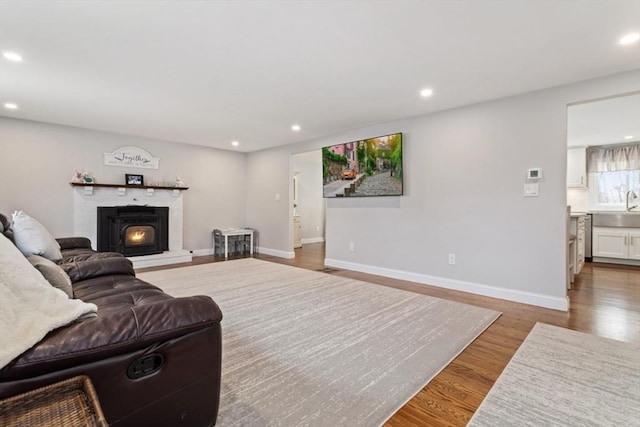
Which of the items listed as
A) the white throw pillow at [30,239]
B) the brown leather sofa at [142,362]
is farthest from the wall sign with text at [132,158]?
the brown leather sofa at [142,362]

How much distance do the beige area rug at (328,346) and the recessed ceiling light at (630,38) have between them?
2.42 meters

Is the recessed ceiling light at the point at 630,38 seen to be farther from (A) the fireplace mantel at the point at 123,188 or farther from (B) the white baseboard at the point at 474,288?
(A) the fireplace mantel at the point at 123,188

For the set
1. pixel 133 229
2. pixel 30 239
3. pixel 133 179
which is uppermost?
pixel 133 179

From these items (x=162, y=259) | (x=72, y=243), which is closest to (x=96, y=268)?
(x=72, y=243)

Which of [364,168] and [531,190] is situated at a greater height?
[364,168]

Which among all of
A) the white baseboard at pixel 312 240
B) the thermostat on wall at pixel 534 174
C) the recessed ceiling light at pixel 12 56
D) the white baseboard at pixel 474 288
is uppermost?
the recessed ceiling light at pixel 12 56

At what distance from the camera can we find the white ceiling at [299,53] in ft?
6.45

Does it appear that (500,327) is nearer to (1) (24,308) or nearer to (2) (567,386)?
(2) (567,386)

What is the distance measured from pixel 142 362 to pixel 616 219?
7.02 meters

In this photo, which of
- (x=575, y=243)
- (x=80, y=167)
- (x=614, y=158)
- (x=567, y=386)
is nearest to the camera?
(x=567, y=386)

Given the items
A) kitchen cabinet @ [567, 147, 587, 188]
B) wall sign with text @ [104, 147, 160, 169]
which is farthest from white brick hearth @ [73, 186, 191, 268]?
kitchen cabinet @ [567, 147, 587, 188]

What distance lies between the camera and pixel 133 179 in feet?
18.0

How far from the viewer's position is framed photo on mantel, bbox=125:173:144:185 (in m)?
5.44

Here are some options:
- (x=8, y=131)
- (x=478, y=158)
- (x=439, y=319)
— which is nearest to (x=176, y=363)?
(x=439, y=319)
